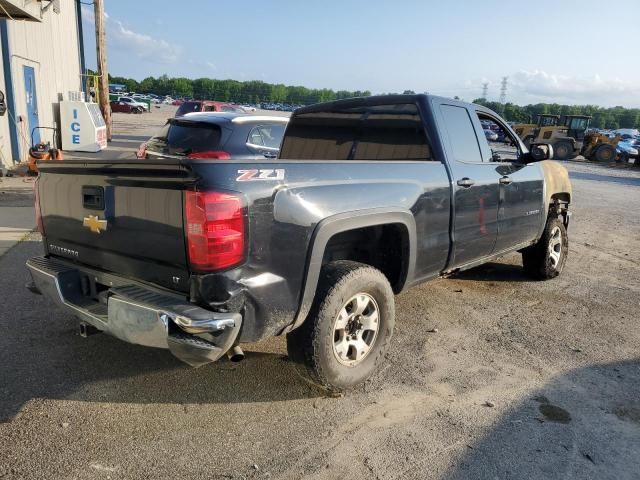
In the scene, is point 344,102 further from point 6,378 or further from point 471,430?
point 6,378

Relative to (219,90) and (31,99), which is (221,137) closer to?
(31,99)

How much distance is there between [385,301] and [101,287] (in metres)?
1.87

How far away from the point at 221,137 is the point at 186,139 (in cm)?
69

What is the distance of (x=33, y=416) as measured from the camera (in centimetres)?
308

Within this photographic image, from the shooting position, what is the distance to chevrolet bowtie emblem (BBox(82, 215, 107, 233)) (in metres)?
3.14

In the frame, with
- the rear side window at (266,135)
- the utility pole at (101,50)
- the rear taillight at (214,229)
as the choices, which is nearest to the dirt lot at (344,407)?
the rear taillight at (214,229)

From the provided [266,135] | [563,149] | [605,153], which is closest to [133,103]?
[563,149]

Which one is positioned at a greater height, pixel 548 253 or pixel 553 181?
pixel 553 181

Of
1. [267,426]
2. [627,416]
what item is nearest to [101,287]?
[267,426]

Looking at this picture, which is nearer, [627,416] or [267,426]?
[267,426]

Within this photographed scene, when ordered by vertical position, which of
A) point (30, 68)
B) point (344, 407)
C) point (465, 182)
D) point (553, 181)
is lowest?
point (344, 407)

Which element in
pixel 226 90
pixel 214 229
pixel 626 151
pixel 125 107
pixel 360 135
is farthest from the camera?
pixel 226 90

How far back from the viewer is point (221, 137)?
7824 mm

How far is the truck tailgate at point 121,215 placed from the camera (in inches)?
108
